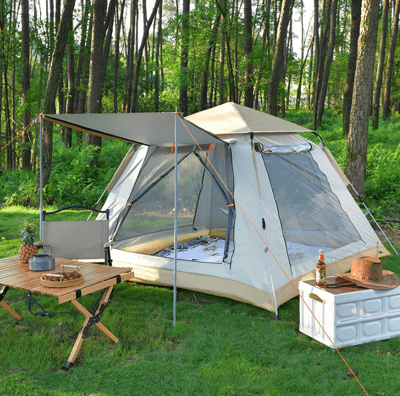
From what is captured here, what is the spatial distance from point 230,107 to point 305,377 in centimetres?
301

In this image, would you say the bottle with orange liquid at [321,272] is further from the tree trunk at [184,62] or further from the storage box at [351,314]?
the tree trunk at [184,62]

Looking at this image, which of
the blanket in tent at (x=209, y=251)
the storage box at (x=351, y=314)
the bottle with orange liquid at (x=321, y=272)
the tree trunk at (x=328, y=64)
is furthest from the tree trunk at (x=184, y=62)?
the storage box at (x=351, y=314)

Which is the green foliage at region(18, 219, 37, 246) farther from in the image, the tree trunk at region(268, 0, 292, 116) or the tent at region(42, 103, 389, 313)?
the tree trunk at region(268, 0, 292, 116)

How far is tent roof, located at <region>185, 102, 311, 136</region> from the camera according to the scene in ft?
14.2

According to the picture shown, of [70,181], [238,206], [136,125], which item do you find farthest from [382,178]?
[70,181]

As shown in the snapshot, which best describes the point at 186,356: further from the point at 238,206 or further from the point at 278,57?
the point at 278,57

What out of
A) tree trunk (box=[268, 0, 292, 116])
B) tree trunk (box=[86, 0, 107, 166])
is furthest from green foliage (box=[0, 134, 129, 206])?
tree trunk (box=[268, 0, 292, 116])

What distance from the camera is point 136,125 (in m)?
3.77

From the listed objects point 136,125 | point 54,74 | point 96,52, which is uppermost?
point 96,52

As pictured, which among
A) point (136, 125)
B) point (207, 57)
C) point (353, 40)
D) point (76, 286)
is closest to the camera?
point (76, 286)

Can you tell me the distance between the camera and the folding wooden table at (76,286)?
9.02 feet

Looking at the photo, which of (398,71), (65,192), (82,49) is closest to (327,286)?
(65,192)

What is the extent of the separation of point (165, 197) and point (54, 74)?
14.6 ft

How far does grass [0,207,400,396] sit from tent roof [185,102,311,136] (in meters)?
1.83
